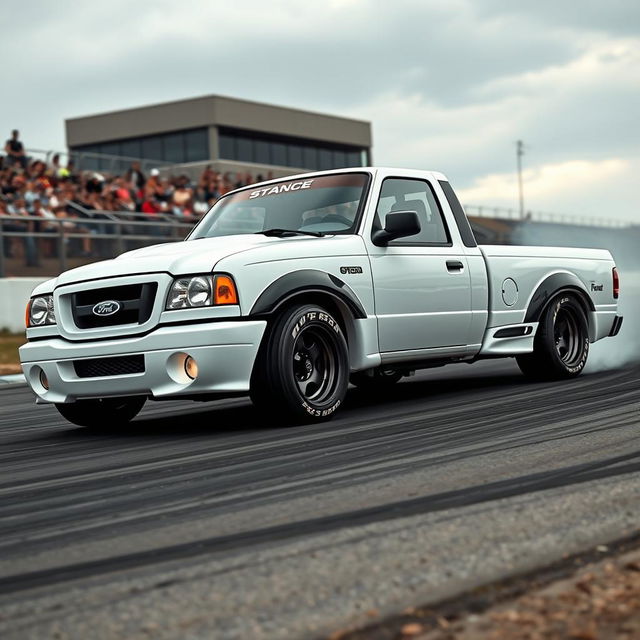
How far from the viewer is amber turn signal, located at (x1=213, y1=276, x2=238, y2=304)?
686 cm

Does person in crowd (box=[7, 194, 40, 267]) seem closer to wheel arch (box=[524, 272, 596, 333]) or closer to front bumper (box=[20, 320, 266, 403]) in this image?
wheel arch (box=[524, 272, 596, 333])

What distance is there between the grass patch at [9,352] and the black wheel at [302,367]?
25.7 ft

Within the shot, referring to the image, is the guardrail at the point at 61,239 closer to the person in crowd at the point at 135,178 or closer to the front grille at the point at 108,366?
the person in crowd at the point at 135,178

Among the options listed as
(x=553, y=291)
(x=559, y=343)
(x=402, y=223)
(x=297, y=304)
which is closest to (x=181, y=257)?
(x=297, y=304)

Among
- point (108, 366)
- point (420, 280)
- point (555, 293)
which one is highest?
point (420, 280)

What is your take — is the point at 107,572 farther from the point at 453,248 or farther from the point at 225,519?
the point at 453,248

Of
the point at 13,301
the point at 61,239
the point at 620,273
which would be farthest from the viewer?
the point at 620,273

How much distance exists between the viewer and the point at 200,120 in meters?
51.0

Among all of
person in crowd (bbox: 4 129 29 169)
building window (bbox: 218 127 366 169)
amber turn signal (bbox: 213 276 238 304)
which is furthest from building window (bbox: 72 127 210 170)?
amber turn signal (bbox: 213 276 238 304)

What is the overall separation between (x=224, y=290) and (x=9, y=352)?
9625 mm

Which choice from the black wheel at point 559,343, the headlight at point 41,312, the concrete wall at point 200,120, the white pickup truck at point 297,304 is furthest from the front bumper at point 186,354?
the concrete wall at point 200,120

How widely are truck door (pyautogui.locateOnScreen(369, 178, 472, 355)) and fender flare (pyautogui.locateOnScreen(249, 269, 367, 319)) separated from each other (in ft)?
0.89

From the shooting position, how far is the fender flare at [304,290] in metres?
6.97

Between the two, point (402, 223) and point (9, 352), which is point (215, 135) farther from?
point (402, 223)
